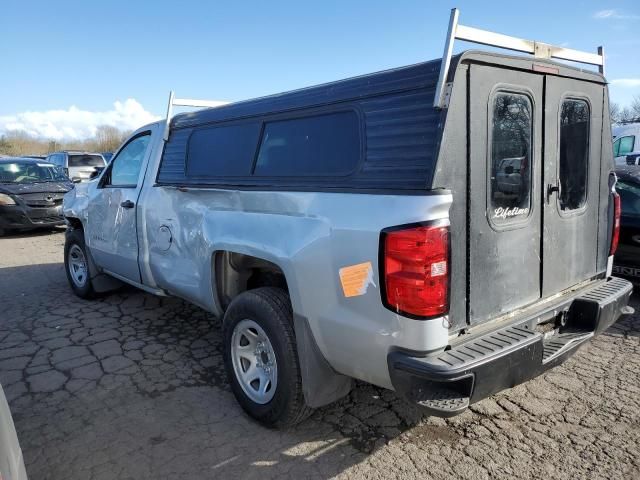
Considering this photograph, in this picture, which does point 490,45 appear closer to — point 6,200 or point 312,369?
point 312,369

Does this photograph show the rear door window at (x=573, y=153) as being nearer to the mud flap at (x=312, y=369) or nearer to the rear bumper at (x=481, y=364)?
the rear bumper at (x=481, y=364)

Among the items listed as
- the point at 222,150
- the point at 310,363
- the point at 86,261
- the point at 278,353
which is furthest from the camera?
the point at 86,261

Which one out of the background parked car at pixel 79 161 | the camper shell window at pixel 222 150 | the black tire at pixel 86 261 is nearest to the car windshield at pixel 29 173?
the background parked car at pixel 79 161

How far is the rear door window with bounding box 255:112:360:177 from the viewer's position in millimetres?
2738

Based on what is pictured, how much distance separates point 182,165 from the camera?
4141mm

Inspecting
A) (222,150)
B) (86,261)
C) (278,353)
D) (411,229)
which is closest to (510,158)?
(411,229)

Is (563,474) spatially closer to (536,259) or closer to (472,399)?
(472,399)

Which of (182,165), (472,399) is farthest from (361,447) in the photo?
(182,165)

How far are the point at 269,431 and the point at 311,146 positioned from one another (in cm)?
180

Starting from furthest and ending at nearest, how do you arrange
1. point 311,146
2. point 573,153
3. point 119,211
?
1. point 119,211
2. point 573,153
3. point 311,146

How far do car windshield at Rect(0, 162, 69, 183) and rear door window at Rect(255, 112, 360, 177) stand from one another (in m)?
10.5

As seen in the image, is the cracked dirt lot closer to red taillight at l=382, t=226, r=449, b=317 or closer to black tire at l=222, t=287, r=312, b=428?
black tire at l=222, t=287, r=312, b=428

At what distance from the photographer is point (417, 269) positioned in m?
2.24

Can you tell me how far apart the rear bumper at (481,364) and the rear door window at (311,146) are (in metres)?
1.09
